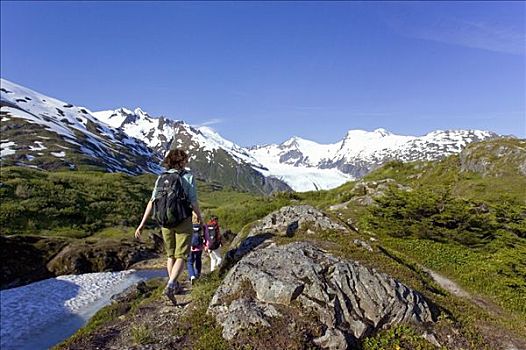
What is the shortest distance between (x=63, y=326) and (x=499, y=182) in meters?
43.2

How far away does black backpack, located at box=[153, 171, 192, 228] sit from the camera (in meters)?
11.0

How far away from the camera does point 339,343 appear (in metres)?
9.86

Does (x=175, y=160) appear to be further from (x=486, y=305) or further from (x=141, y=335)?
(x=486, y=305)

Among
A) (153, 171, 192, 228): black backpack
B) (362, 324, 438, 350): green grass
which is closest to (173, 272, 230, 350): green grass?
(153, 171, 192, 228): black backpack

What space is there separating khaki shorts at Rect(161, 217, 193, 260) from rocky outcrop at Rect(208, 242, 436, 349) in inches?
65.5

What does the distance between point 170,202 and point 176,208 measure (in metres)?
0.24

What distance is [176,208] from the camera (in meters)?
11.1

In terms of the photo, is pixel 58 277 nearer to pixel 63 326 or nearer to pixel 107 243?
pixel 107 243

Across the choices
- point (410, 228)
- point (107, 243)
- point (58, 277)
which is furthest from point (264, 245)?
point (107, 243)

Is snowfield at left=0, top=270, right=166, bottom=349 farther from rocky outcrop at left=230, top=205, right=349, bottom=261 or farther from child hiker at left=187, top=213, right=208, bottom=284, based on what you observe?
rocky outcrop at left=230, top=205, right=349, bottom=261

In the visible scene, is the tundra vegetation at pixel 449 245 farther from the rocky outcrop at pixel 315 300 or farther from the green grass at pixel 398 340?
the rocky outcrop at pixel 315 300

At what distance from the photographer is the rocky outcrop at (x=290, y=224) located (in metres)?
18.9

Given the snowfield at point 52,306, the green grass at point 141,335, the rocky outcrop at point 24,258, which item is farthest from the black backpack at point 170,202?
the rocky outcrop at point 24,258

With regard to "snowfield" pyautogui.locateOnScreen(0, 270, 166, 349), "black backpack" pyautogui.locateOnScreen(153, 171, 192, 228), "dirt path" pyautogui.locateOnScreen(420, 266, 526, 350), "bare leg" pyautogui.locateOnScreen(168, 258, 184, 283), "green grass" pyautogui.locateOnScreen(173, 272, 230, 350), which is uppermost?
"black backpack" pyautogui.locateOnScreen(153, 171, 192, 228)
